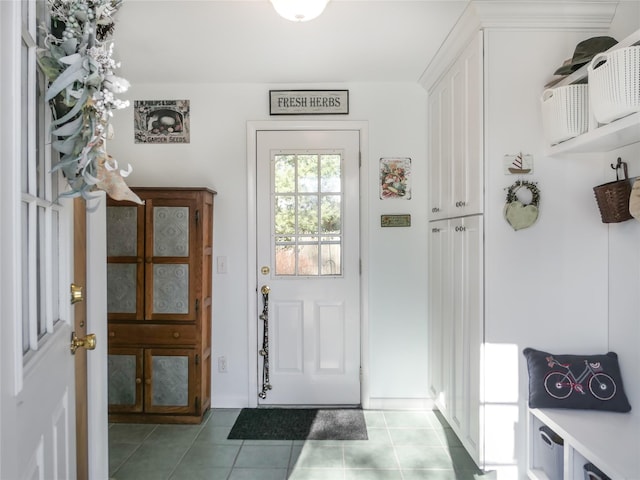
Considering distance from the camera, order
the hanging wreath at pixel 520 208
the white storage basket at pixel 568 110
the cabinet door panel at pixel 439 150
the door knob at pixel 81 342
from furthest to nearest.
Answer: the cabinet door panel at pixel 439 150, the hanging wreath at pixel 520 208, the white storage basket at pixel 568 110, the door knob at pixel 81 342

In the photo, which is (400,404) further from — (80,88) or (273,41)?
(80,88)

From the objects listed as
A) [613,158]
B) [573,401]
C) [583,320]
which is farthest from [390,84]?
[573,401]

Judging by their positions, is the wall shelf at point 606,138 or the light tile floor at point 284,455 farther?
the light tile floor at point 284,455

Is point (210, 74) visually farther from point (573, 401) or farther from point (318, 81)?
point (573, 401)

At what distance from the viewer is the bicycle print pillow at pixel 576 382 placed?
185cm

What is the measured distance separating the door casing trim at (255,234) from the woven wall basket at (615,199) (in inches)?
60.0

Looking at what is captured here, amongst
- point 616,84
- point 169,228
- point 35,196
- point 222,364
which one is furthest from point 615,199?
point 222,364

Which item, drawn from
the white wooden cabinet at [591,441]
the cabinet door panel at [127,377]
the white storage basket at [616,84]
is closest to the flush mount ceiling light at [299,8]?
the white storage basket at [616,84]

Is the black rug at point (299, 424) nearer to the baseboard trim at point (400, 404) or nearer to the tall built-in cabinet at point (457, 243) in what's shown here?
the baseboard trim at point (400, 404)

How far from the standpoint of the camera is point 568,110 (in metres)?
1.78

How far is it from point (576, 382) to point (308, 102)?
2406mm

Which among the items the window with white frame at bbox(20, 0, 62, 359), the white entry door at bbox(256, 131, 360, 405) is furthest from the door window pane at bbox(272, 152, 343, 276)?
the window with white frame at bbox(20, 0, 62, 359)

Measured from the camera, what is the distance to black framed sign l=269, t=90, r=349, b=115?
122 inches

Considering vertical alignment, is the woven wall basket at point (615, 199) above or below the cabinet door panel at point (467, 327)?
above
